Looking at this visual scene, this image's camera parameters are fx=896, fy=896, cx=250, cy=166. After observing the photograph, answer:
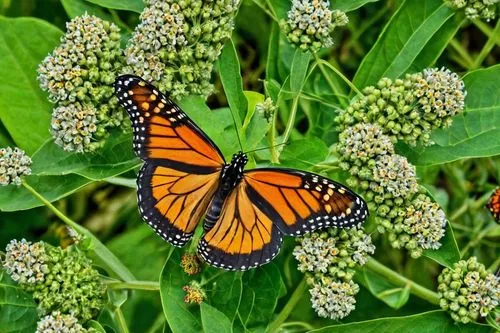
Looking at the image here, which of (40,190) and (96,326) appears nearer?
(96,326)

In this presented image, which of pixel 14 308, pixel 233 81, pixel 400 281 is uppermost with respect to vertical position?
pixel 233 81

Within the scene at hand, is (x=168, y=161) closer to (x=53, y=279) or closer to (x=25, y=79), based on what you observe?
(x=53, y=279)

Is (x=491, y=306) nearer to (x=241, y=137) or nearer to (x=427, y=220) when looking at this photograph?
(x=427, y=220)

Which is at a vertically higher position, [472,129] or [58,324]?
[472,129]

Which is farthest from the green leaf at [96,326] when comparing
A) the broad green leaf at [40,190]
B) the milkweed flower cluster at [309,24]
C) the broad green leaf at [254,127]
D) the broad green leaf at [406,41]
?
the broad green leaf at [406,41]

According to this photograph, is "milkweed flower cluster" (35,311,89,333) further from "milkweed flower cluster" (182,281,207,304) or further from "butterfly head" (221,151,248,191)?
"butterfly head" (221,151,248,191)

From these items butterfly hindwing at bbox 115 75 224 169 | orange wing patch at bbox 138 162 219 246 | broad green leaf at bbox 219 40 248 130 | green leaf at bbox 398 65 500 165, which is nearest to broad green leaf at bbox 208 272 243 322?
orange wing patch at bbox 138 162 219 246

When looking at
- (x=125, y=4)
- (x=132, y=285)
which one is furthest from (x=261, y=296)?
(x=125, y=4)

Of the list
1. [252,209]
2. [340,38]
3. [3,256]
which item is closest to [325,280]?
[252,209]
